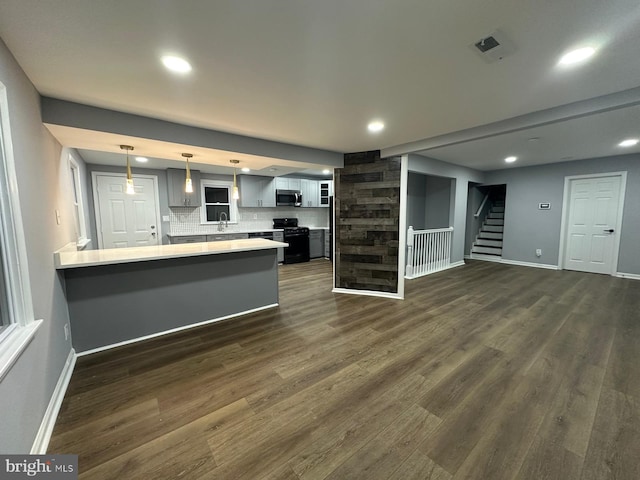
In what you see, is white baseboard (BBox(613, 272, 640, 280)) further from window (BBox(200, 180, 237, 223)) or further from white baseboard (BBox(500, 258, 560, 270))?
window (BBox(200, 180, 237, 223))

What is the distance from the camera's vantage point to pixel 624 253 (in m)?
5.10

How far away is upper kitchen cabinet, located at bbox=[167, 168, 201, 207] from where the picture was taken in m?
5.37

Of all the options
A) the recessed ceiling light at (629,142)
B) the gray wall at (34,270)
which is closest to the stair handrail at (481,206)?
the recessed ceiling light at (629,142)

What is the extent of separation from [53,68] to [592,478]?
402 centimetres

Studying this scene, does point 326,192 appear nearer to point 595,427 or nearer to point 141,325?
point 141,325

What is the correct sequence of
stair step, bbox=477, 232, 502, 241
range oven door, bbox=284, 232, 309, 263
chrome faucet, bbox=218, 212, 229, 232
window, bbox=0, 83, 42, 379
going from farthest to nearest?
stair step, bbox=477, 232, 502, 241 < range oven door, bbox=284, 232, 309, 263 < chrome faucet, bbox=218, 212, 229, 232 < window, bbox=0, 83, 42, 379

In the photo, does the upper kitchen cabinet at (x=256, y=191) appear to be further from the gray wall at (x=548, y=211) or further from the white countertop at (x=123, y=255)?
the gray wall at (x=548, y=211)

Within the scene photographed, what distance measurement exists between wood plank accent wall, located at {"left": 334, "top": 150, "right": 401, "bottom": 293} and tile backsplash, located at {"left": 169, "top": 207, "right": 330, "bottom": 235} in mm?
3156

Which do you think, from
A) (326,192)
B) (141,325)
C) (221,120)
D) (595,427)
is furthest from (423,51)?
(326,192)

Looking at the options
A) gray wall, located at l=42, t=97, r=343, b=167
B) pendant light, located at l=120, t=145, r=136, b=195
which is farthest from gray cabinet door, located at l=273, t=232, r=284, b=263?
pendant light, located at l=120, t=145, r=136, b=195

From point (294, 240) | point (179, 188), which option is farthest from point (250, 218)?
point (179, 188)

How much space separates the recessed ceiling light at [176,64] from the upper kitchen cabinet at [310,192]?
5.45m

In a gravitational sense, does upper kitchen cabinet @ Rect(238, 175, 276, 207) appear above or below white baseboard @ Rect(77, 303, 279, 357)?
above

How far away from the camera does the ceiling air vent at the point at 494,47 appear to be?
145 centimetres
